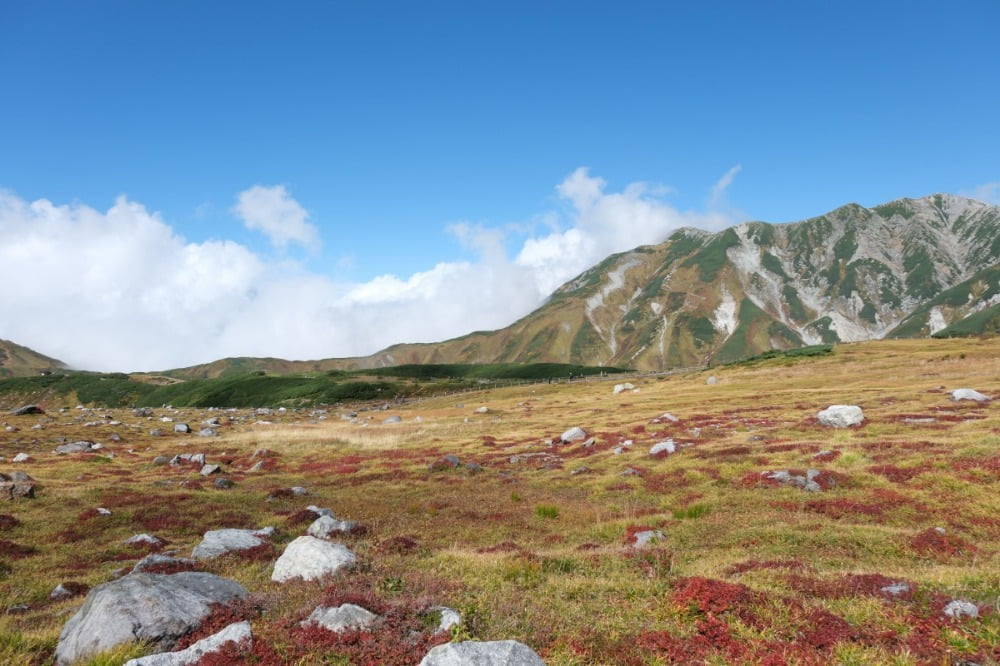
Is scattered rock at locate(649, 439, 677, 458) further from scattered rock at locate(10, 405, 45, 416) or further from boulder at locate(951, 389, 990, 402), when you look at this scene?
scattered rock at locate(10, 405, 45, 416)

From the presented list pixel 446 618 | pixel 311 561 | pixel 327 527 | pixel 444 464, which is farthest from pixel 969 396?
pixel 311 561

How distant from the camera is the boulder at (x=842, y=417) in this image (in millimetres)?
40188

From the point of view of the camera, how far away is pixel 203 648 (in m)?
9.32

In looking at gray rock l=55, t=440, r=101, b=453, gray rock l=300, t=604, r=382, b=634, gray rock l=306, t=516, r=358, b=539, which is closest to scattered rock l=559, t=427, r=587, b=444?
gray rock l=306, t=516, r=358, b=539

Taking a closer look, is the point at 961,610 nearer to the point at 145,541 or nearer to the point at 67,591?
the point at 67,591

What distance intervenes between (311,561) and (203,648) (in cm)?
564

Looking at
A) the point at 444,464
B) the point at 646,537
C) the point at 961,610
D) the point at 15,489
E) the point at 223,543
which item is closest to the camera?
the point at 961,610

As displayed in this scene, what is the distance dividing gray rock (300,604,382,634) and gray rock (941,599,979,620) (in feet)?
40.2

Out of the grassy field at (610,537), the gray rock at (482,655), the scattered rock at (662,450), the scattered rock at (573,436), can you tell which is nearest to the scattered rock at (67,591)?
the grassy field at (610,537)

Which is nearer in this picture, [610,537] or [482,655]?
[482,655]

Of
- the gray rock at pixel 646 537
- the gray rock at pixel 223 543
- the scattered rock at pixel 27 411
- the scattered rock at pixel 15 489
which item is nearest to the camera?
the gray rock at pixel 223 543

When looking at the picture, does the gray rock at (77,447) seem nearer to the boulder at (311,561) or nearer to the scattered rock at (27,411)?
the scattered rock at (27,411)

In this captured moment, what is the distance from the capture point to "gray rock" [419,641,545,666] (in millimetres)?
7801

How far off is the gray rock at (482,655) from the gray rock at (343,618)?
2933 millimetres
